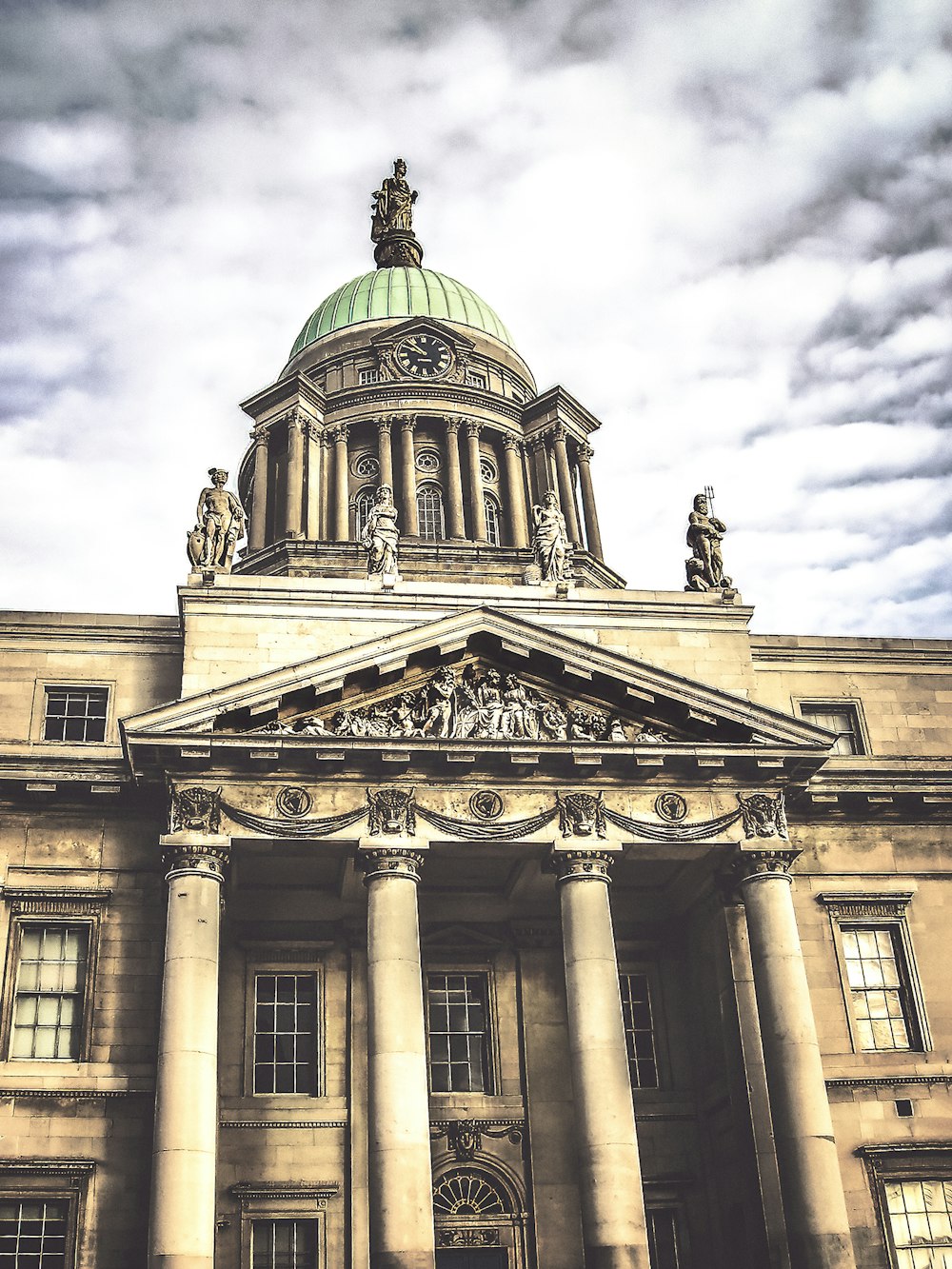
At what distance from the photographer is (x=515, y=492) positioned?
150ft

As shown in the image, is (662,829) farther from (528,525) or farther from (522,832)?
(528,525)

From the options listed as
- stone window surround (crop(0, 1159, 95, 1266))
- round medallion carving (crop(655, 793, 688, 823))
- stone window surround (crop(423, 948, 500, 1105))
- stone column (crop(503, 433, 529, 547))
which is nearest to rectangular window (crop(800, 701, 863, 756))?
round medallion carving (crop(655, 793, 688, 823))

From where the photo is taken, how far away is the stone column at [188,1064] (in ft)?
→ 72.9

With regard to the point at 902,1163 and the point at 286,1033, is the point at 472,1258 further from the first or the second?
the point at 902,1163

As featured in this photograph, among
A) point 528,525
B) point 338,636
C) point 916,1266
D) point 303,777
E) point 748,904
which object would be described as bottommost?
point 916,1266

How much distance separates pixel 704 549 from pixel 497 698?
8.16m

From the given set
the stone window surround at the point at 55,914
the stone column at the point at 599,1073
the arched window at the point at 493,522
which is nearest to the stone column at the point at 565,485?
the arched window at the point at 493,522

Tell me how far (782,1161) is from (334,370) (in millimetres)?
31381

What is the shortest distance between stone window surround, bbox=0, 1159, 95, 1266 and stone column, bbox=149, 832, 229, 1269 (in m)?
2.26

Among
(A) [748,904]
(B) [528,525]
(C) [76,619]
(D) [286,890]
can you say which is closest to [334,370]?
(B) [528,525]

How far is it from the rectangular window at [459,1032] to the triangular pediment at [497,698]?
237 inches

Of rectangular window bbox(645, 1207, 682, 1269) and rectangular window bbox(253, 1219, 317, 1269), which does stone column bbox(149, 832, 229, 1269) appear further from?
rectangular window bbox(645, 1207, 682, 1269)

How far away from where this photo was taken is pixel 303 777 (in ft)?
86.3

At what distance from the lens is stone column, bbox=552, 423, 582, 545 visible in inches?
1780
